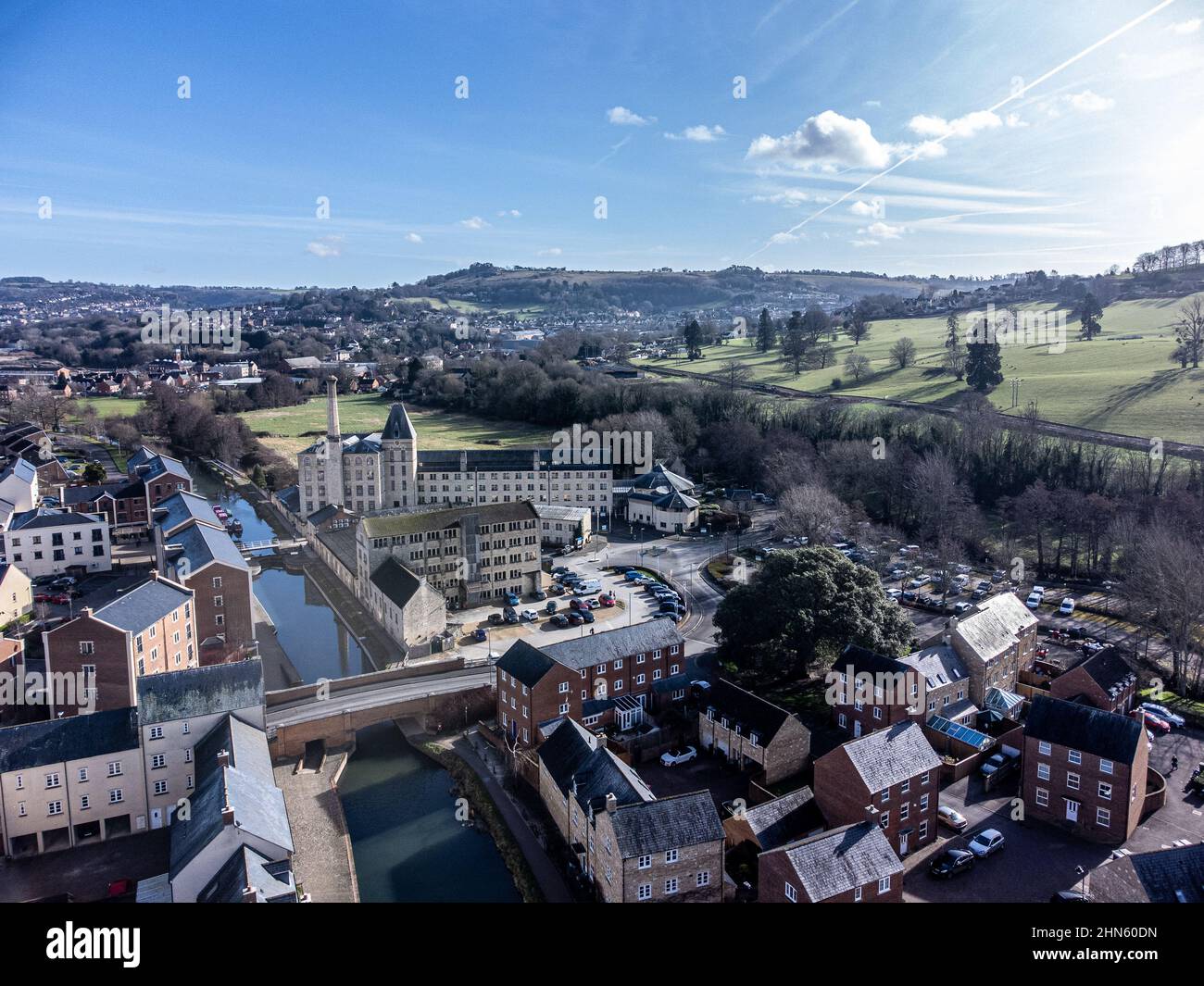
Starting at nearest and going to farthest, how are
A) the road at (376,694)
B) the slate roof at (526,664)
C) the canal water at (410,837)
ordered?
the canal water at (410,837), the slate roof at (526,664), the road at (376,694)

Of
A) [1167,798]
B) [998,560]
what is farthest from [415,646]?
[998,560]

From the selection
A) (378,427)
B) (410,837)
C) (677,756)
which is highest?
(378,427)

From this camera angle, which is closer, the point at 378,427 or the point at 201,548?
the point at 201,548

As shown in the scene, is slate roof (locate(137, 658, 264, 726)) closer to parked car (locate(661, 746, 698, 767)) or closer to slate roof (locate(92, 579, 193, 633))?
slate roof (locate(92, 579, 193, 633))

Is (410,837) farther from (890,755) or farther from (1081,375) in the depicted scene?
(1081,375)

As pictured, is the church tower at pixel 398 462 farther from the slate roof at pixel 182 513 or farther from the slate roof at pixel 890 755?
the slate roof at pixel 890 755

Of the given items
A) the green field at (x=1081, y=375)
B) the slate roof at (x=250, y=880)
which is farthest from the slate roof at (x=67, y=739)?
the green field at (x=1081, y=375)

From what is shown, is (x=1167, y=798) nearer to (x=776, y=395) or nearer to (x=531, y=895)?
(x=531, y=895)

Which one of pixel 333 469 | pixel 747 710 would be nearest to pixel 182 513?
pixel 333 469
